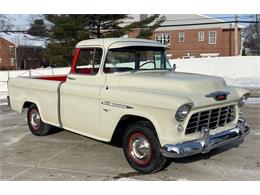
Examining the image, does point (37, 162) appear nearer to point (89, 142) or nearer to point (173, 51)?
point (89, 142)

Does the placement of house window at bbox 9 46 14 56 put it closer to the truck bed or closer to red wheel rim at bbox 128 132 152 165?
the truck bed

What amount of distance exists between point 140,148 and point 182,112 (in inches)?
36.3

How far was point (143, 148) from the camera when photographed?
5.37m

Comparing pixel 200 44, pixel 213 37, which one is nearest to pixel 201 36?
pixel 200 44

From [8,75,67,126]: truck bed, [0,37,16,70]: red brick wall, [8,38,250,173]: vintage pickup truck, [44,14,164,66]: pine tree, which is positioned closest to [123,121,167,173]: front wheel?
[8,38,250,173]: vintage pickup truck

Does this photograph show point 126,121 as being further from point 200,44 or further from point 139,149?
point 200,44

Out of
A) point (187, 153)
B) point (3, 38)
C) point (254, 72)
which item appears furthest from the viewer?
point (3, 38)

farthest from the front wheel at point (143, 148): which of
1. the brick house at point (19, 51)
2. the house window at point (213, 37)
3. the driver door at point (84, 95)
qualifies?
the brick house at point (19, 51)

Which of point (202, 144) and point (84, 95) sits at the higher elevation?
point (84, 95)

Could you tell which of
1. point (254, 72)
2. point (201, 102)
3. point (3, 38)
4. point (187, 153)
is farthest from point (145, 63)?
point (3, 38)

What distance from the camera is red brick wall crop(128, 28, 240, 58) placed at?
45.1 m

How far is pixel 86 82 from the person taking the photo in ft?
21.5

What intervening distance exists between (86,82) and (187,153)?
2482 mm

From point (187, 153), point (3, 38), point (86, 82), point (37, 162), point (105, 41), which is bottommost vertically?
point (37, 162)
